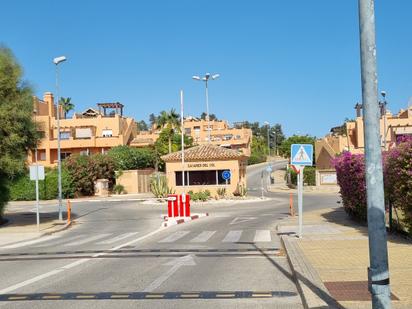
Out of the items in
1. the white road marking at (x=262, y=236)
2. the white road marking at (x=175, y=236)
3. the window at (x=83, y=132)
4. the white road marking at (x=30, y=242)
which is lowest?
the white road marking at (x=30, y=242)

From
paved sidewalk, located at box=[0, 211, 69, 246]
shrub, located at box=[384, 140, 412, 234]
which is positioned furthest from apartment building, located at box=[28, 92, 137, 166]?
shrub, located at box=[384, 140, 412, 234]

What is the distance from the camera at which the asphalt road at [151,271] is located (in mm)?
8867

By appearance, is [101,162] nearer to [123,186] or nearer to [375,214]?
[123,186]

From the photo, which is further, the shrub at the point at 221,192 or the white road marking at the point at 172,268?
the shrub at the point at 221,192

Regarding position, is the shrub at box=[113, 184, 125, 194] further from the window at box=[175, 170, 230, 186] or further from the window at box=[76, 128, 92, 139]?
the window at box=[76, 128, 92, 139]

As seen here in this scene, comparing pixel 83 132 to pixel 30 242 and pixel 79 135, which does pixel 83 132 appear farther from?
pixel 30 242

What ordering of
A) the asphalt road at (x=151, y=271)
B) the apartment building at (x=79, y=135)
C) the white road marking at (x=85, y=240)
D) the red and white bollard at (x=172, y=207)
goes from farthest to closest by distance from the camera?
the apartment building at (x=79, y=135) < the red and white bollard at (x=172, y=207) < the white road marking at (x=85, y=240) < the asphalt road at (x=151, y=271)

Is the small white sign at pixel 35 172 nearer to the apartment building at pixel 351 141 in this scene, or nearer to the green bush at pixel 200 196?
the green bush at pixel 200 196

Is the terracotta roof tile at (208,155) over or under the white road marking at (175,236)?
over

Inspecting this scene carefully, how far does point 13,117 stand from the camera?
24984 millimetres

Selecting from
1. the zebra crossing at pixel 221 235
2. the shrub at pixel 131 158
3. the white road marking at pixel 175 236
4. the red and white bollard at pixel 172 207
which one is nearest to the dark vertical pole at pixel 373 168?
the zebra crossing at pixel 221 235

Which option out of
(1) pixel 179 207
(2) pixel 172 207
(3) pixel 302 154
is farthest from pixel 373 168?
(1) pixel 179 207

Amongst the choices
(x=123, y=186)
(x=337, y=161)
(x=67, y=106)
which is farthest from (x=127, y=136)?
(x=337, y=161)

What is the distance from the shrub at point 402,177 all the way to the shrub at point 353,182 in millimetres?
4128
